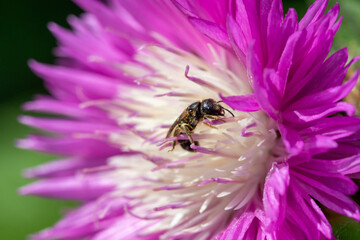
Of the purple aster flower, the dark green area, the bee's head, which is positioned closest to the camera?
the purple aster flower

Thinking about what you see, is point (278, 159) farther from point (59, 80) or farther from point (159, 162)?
point (59, 80)

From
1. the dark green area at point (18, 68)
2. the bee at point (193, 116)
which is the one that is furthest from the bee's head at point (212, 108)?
the dark green area at point (18, 68)

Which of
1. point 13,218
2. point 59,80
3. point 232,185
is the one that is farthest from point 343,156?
point 13,218

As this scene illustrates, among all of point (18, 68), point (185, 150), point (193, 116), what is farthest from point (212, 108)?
point (18, 68)

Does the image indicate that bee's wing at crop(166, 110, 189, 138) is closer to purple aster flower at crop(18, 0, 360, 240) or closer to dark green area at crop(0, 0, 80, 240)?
purple aster flower at crop(18, 0, 360, 240)

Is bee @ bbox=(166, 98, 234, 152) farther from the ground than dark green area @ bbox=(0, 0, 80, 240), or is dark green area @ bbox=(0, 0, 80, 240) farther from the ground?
dark green area @ bbox=(0, 0, 80, 240)

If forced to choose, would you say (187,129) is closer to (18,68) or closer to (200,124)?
(200,124)

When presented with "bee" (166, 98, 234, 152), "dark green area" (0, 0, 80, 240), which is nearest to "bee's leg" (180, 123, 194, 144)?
"bee" (166, 98, 234, 152)
